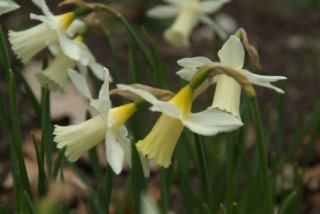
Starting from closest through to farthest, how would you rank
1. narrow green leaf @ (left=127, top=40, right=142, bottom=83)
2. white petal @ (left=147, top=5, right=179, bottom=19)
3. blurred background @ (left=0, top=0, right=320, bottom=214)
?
narrow green leaf @ (left=127, top=40, right=142, bottom=83) → white petal @ (left=147, top=5, right=179, bottom=19) → blurred background @ (left=0, top=0, right=320, bottom=214)

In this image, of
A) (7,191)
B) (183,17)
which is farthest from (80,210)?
(183,17)

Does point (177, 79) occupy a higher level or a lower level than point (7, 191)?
lower

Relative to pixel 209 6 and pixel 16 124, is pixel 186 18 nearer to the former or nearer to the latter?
pixel 209 6

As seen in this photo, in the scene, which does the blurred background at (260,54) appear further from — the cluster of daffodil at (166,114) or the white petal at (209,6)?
the cluster of daffodil at (166,114)

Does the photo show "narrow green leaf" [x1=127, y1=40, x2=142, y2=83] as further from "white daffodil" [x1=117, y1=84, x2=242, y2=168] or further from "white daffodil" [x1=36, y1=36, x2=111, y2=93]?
"white daffodil" [x1=117, y1=84, x2=242, y2=168]

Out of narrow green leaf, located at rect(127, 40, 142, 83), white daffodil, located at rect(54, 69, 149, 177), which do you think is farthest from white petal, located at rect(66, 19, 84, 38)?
white daffodil, located at rect(54, 69, 149, 177)

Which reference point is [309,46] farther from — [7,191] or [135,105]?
[135,105]

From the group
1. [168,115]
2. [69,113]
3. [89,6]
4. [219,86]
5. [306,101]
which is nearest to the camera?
[168,115]
